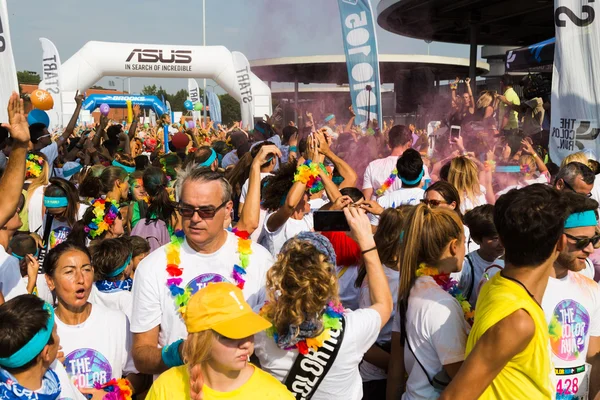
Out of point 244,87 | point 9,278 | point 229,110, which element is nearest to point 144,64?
point 244,87

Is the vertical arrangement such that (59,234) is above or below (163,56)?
below

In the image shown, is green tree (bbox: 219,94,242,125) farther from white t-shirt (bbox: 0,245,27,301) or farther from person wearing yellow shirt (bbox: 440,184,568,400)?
person wearing yellow shirt (bbox: 440,184,568,400)

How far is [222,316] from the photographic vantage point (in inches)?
77.3

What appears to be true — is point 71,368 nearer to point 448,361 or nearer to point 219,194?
point 219,194

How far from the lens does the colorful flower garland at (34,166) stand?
545cm

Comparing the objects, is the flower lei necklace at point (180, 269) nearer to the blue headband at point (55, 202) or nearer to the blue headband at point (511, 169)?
the blue headband at point (55, 202)

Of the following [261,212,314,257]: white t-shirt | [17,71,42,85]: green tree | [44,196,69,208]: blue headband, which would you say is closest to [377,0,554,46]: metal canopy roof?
[261,212,314,257]: white t-shirt

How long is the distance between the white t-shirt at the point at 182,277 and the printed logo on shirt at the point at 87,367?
1.61 ft

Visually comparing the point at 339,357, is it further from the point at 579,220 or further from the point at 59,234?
the point at 59,234

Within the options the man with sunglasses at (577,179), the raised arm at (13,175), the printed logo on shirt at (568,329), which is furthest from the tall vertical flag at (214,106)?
the printed logo on shirt at (568,329)

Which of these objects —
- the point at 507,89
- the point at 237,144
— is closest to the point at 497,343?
the point at 237,144

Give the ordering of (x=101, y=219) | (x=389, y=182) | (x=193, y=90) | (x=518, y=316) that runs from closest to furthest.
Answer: (x=518, y=316), (x=101, y=219), (x=389, y=182), (x=193, y=90)

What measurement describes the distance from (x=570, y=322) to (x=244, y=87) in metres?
Result: 17.1

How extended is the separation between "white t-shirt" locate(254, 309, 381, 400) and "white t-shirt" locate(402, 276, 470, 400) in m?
0.20
